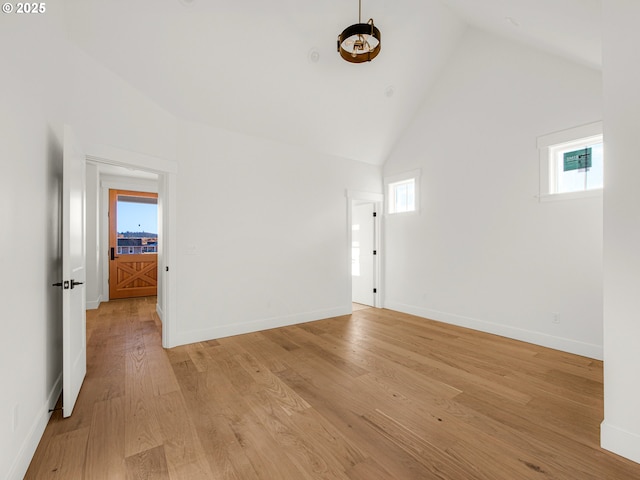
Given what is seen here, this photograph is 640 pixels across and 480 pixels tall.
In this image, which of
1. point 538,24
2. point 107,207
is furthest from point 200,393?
point 107,207

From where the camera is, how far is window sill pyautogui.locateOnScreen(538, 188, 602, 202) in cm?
317

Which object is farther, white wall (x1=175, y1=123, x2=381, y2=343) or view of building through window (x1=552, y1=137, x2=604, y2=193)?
white wall (x1=175, y1=123, x2=381, y2=343)

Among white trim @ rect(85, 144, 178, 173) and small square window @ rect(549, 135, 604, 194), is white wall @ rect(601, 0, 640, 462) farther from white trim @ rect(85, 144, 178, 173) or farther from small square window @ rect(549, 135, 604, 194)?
white trim @ rect(85, 144, 178, 173)

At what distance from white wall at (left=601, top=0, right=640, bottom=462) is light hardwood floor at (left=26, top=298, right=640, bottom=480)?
0.27m

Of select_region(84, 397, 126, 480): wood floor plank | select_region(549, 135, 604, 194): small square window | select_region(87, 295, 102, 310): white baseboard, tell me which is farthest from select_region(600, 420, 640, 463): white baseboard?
select_region(87, 295, 102, 310): white baseboard

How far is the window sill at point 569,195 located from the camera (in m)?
3.17

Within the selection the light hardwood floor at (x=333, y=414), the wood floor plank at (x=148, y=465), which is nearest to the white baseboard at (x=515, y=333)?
the light hardwood floor at (x=333, y=414)

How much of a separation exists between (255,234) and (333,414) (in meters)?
2.63

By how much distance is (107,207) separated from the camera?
6.57m

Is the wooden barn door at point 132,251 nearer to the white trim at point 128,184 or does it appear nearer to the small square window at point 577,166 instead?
the white trim at point 128,184

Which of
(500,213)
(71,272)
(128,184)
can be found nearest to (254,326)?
(71,272)

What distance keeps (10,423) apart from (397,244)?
496 centimetres

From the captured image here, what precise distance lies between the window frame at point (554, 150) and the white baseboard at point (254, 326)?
3.30 meters

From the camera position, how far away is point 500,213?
4.00 metres
